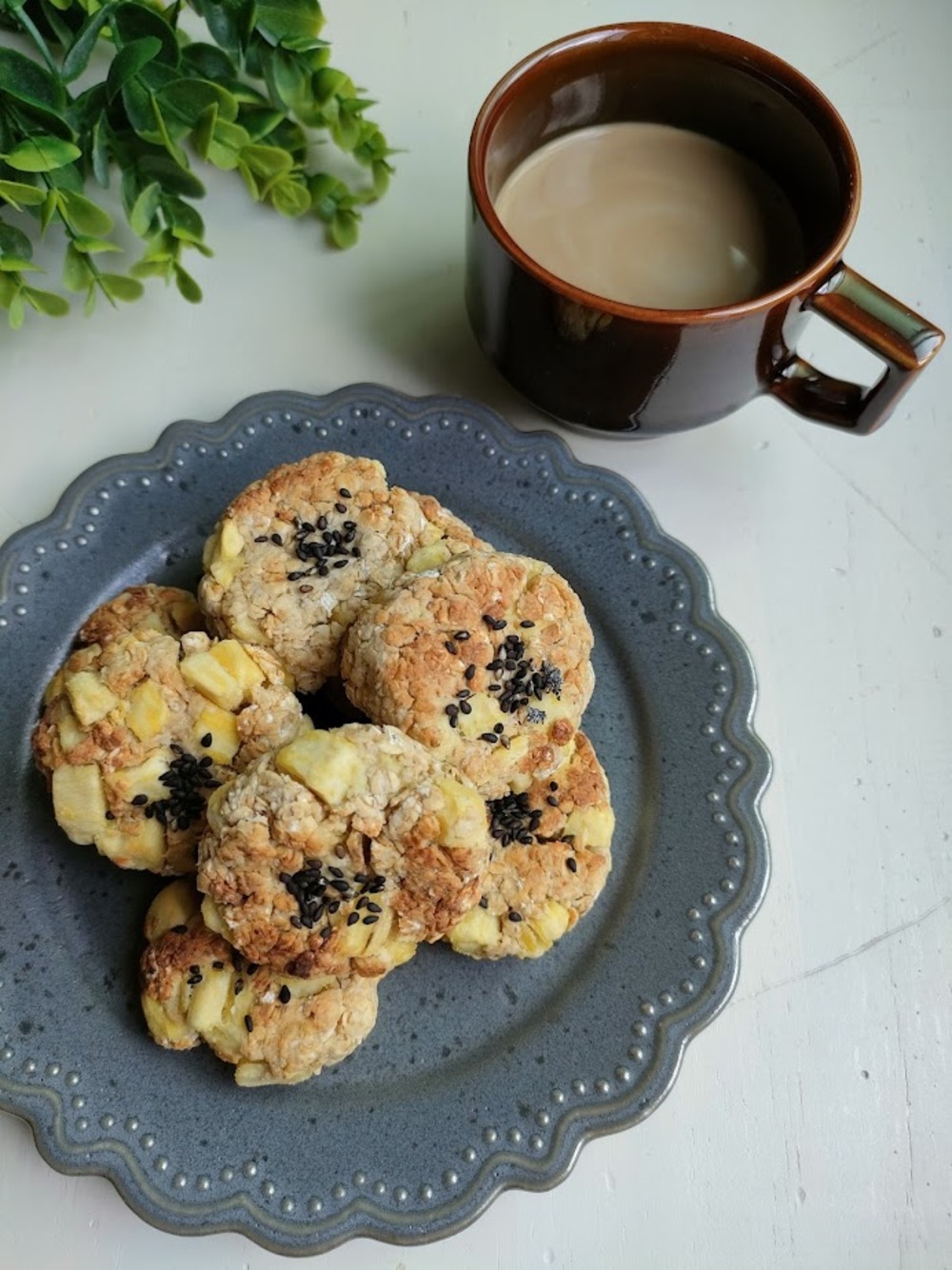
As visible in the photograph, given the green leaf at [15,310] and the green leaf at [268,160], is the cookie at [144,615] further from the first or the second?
the green leaf at [268,160]

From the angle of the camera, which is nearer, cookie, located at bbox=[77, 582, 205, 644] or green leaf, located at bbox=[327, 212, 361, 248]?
cookie, located at bbox=[77, 582, 205, 644]

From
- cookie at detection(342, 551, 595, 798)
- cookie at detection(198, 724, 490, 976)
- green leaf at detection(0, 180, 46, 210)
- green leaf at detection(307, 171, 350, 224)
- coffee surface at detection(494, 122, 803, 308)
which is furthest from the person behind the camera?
green leaf at detection(307, 171, 350, 224)

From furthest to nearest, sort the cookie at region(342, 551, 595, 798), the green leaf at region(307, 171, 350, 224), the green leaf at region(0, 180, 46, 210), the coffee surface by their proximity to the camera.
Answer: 1. the green leaf at region(307, 171, 350, 224)
2. the coffee surface
3. the green leaf at region(0, 180, 46, 210)
4. the cookie at region(342, 551, 595, 798)

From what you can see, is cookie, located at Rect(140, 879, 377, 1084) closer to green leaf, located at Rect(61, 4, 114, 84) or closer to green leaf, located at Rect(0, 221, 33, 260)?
green leaf, located at Rect(0, 221, 33, 260)

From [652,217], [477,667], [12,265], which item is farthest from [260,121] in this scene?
[477,667]

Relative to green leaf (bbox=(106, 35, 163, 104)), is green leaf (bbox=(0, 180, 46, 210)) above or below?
below

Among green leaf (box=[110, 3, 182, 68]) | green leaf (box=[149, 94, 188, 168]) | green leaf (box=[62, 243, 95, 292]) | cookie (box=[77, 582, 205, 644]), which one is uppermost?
green leaf (box=[110, 3, 182, 68])

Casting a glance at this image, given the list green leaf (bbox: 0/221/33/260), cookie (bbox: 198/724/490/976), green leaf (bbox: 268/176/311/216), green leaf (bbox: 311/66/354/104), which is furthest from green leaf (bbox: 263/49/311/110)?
cookie (bbox: 198/724/490/976)

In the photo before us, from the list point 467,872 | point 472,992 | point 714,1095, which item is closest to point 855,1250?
point 714,1095

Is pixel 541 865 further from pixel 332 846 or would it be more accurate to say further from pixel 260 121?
pixel 260 121
